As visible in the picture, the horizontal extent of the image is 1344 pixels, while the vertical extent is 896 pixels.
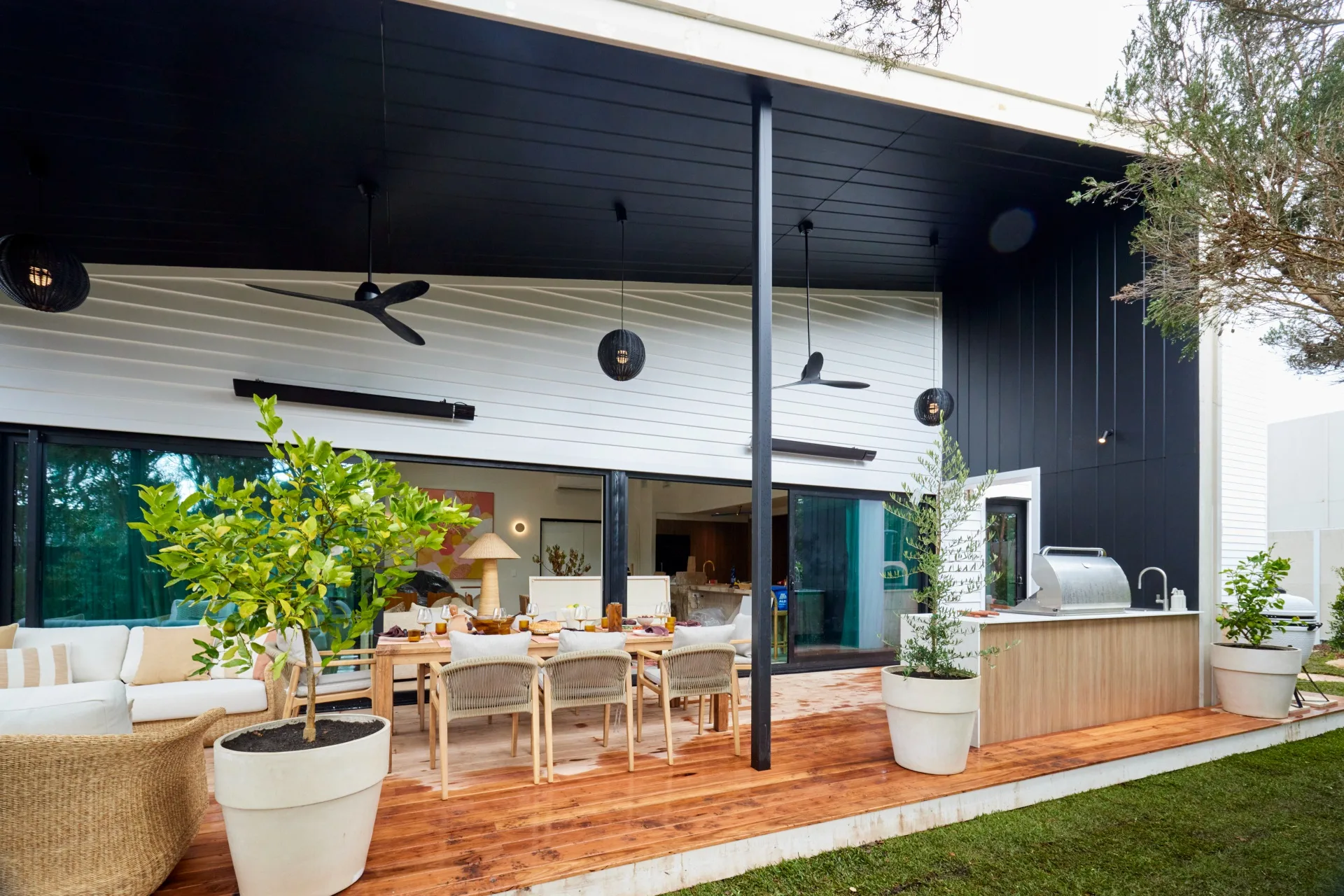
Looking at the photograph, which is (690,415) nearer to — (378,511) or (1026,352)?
(1026,352)

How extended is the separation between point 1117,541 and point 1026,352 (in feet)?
6.99

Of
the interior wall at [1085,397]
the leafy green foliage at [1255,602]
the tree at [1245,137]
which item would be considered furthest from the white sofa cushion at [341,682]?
the leafy green foliage at [1255,602]

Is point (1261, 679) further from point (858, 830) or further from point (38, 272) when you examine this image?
point (38, 272)

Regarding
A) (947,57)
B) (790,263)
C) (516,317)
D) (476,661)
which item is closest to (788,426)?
(790,263)

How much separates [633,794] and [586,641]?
1159mm

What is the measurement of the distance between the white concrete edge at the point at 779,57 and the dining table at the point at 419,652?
3.33 meters

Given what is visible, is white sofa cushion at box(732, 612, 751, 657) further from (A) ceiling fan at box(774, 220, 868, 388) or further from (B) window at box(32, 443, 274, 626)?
(B) window at box(32, 443, 274, 626)

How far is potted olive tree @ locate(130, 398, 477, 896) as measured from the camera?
8.71 feet

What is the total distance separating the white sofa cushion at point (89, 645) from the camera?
15.7ft

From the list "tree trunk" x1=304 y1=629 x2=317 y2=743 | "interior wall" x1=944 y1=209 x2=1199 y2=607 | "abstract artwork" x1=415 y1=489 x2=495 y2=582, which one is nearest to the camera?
"tree trunk" x1=304 y1=629 x2=317 y2=743

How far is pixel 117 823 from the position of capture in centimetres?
268

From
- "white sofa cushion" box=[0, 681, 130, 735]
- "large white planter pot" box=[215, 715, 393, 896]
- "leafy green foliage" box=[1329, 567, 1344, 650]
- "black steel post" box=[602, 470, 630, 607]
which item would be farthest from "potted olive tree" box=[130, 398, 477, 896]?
"leafy green foliage" box=[1329, 567, 1344, 650]

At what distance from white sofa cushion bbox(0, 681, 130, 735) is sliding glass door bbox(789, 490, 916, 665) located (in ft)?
19.9

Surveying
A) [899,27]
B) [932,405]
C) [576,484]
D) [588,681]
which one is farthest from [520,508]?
[899,27]
